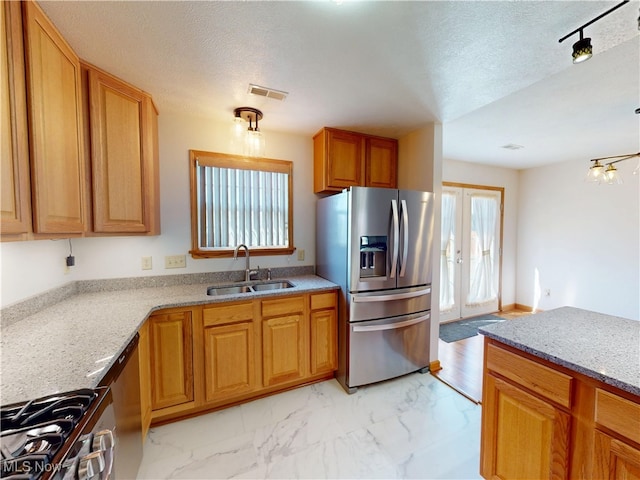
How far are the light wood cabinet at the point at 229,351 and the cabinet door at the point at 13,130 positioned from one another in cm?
113

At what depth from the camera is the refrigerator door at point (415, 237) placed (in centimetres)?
226

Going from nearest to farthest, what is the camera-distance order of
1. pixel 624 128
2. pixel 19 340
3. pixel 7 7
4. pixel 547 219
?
pixel 7 7 → pixel 19 340 → pixel 624 128 → pixel 547 219

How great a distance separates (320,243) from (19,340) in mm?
2087

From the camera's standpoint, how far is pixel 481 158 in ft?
12.3

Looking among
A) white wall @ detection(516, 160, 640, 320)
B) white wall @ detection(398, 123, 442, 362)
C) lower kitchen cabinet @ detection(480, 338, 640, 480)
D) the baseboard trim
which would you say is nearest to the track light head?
white wall @ detection(398, 123, 442, 362)

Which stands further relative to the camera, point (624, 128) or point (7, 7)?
point (624, 128)

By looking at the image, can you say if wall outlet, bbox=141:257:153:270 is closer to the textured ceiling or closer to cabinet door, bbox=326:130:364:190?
the textured ceiling

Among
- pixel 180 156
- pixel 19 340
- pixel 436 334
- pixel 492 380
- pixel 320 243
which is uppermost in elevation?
pixel 180 156

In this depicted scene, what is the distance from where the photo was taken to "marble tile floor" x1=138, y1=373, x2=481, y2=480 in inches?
58.4

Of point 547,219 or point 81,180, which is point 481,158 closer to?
point 547,219

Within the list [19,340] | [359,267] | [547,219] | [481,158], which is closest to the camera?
[19,340]

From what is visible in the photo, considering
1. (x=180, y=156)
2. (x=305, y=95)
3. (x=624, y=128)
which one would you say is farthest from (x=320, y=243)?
(x=624, y=128)

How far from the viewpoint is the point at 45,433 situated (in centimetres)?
67

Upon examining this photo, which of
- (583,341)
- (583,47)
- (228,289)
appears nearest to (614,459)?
(583,341)
